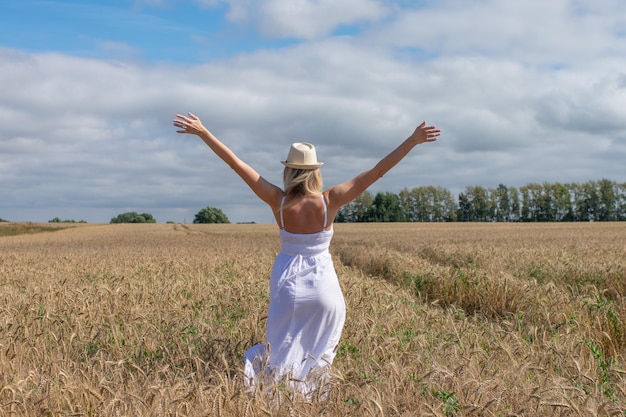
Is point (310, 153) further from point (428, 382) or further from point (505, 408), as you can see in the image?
point (505, 408)

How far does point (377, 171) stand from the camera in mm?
5023

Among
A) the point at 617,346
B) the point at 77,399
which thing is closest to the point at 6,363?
the point at 77,399

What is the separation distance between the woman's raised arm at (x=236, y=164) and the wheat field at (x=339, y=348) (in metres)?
1.35

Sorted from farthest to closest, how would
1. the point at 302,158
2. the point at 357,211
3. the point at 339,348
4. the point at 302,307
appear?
the point at 357,211 < the point at 339,348 < the point at 302,307 < the point at 302,158

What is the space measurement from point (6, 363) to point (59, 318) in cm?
169

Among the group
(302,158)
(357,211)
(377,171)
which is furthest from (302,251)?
(357,211)

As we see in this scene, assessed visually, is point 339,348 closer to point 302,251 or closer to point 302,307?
point 302,307

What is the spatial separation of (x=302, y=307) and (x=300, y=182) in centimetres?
103

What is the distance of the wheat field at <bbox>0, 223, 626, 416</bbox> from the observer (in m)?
3.63

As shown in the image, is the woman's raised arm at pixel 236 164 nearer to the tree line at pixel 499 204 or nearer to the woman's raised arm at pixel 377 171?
the woman's raised arm at pixel 377 171

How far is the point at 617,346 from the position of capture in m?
7.73

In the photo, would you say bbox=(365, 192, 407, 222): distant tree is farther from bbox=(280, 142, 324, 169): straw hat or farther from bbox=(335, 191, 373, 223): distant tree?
bbox=(280, 142, 324, 169): straw hat

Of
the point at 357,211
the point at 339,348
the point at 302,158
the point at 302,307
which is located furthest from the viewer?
the point at 357,211

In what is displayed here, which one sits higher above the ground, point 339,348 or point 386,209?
point 386,209
